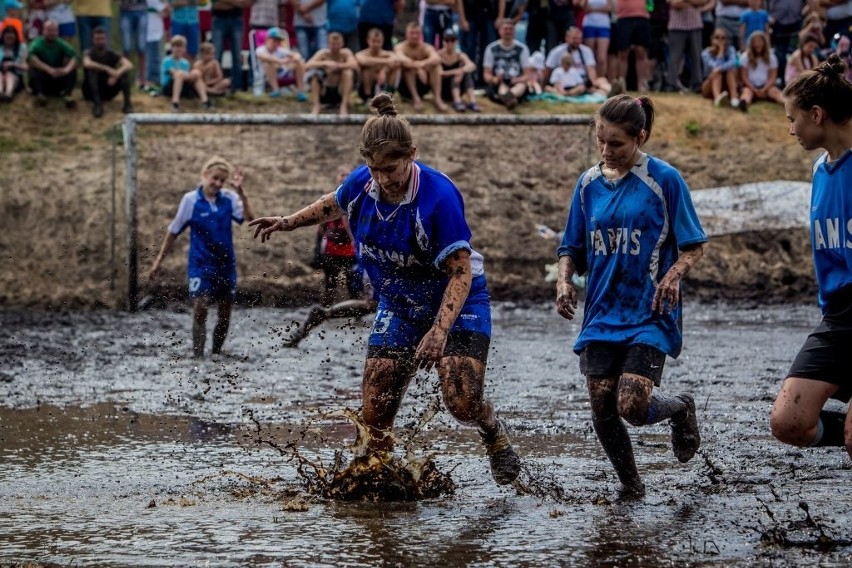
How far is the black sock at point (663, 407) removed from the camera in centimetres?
622

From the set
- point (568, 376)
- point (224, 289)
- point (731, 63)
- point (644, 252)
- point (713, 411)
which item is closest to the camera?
point (644, 252)

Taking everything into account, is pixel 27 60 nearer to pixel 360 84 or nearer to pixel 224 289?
pixel 360 84

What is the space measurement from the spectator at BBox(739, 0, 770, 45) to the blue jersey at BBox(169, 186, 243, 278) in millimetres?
9977

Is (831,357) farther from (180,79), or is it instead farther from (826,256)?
(180,79)

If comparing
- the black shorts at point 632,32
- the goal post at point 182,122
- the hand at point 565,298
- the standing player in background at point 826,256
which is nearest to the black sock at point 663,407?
the hand at point 565,298

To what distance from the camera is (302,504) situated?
20.7 ft

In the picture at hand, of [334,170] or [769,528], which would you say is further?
[334,170]

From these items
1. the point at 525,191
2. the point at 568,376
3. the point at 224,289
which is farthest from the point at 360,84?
the point at 568,376

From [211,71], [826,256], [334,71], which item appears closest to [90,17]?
[211,71]

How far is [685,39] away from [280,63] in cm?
578

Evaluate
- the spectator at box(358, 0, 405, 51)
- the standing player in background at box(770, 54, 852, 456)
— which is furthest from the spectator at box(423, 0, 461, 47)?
the standing player in background at box(770, 54, 852, 456)

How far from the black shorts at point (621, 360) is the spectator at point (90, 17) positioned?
14032mm

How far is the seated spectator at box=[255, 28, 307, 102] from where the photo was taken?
19359 millimetres

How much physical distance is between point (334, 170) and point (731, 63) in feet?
20.5
